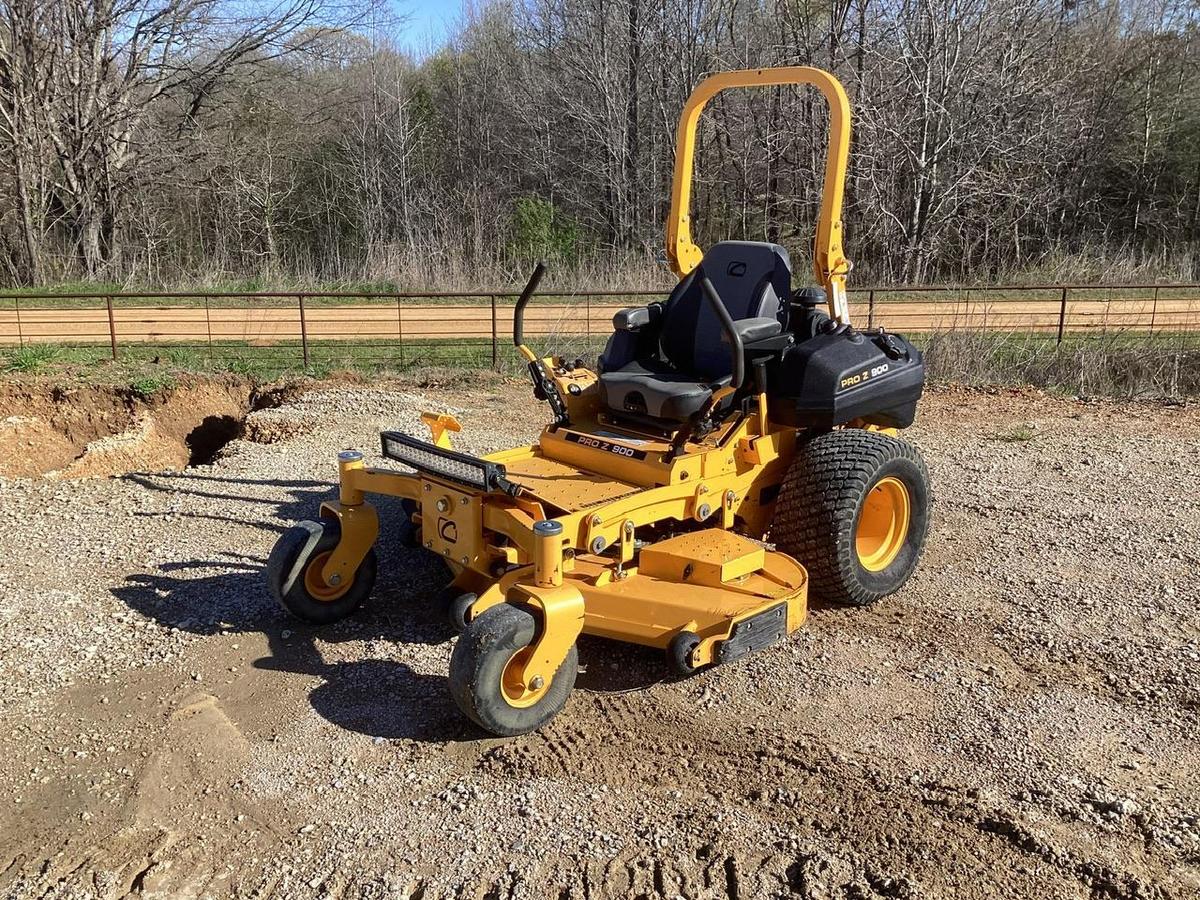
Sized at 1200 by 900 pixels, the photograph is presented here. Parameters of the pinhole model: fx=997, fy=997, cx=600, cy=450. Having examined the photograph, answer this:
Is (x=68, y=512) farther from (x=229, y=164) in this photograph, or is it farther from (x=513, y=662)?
(x=229, y=164)

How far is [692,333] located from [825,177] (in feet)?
3.50

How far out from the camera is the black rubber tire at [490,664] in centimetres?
347

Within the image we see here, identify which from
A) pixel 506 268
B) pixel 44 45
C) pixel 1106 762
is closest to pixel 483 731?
pixel 1106 762

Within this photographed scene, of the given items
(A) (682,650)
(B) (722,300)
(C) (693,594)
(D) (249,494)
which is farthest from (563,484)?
(D) (249,494)

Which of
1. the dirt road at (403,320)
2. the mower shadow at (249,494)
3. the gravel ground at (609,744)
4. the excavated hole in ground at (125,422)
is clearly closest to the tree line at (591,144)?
the dirt road at (403,320)

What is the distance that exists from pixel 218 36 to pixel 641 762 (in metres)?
20.5

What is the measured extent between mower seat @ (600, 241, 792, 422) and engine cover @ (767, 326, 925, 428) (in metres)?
0.23

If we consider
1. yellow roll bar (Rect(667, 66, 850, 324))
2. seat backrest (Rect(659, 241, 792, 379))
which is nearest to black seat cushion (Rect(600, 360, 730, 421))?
seat backrest (Rect(659, 241, 792, 379))

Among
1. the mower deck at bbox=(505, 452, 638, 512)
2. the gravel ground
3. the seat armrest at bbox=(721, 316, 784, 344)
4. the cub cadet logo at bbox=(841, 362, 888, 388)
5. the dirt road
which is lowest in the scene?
the gravel ground

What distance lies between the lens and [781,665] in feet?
14.2

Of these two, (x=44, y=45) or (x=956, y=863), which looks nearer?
(x=956, y=863)

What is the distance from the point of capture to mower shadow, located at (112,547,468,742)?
3.93m

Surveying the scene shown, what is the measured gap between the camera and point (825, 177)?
15.6ft

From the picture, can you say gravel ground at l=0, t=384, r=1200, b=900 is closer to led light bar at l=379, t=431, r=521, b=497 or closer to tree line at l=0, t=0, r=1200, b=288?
led light bar at l=379, t=431, r=521, b=497
